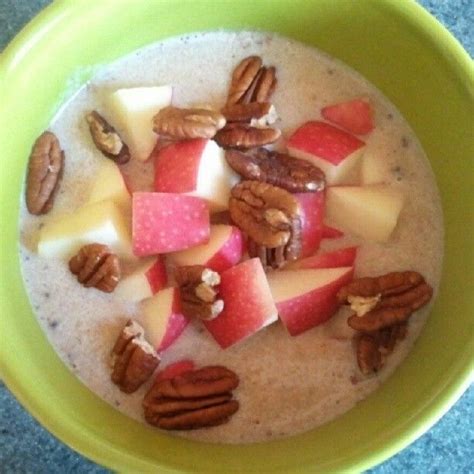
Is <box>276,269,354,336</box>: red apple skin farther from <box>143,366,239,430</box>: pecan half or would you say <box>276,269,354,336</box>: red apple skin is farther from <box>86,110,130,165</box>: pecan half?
<box>86,110,130,165</box>: pecan half

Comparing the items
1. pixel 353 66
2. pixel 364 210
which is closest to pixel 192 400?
pixel 364 210

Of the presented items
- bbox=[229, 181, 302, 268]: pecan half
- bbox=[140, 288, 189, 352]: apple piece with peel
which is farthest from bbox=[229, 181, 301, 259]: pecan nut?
Result: bbox=[140, 288, 189, 352]: apple piece with peel

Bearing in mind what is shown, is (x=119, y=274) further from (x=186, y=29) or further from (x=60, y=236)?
(x=186, y=29)

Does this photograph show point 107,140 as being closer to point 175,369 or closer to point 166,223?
point 166,223

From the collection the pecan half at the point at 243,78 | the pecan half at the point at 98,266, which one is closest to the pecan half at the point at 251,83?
the pecan half at the point at 243,78

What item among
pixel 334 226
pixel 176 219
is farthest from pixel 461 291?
pixel 176 219
